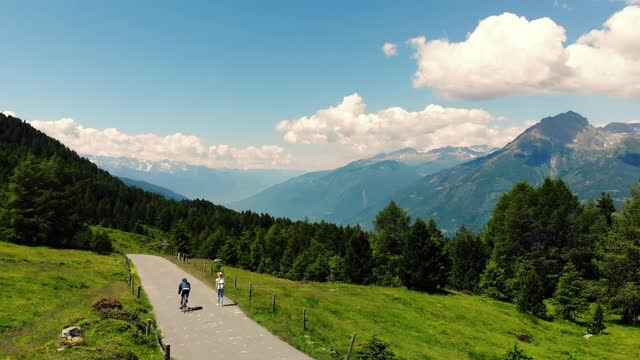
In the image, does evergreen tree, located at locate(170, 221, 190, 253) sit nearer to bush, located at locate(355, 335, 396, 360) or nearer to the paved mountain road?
the paved mountain road

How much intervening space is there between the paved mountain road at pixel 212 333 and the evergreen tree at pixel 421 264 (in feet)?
121

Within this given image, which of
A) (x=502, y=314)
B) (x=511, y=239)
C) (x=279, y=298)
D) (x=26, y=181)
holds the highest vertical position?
(x=26, y=181)

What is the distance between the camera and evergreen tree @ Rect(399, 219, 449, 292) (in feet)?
209

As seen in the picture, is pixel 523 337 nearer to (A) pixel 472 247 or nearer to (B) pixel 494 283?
(B) pixel 494 283

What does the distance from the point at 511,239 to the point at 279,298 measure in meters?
58.4

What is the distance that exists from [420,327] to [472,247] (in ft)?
140

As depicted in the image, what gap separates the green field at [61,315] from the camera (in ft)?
62.0

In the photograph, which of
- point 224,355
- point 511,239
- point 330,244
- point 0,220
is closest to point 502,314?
point 511,239

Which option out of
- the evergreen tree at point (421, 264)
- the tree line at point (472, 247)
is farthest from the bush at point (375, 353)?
the evergreen tree at point (421, 264)

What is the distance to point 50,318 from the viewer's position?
27.0 m

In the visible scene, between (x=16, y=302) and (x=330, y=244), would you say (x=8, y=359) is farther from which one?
(x=330, y=244)

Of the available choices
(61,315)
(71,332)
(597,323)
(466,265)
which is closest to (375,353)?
(71,332)

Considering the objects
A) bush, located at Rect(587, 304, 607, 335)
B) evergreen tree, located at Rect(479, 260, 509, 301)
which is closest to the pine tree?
evergreen tree, located at Rect(479, 260, 509, 301)

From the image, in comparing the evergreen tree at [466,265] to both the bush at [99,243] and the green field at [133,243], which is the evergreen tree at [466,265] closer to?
the bush at [99,243]
